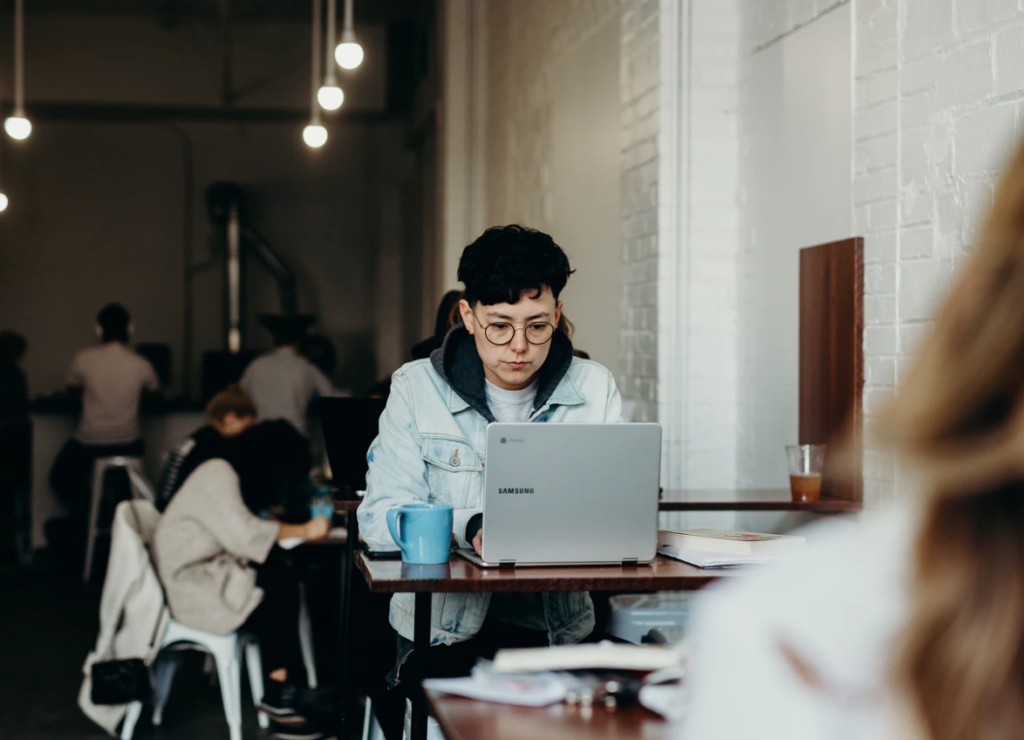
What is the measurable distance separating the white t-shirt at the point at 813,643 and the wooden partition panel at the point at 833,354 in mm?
2523

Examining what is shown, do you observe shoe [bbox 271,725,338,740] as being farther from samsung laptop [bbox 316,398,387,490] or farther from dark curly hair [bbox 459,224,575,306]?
dark curly hair [bbox 459,224,575,306]

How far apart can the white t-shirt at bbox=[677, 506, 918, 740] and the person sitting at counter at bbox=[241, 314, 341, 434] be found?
670cm

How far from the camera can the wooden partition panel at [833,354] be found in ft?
9.96

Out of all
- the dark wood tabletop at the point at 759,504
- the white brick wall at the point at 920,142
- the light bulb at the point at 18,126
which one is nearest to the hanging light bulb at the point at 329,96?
the light bulb at the point at 18,126

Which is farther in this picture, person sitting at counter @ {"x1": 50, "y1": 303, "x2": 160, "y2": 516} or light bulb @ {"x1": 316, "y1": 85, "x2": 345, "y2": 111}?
person sitting at counter @ {"x1": 50, "y1": 303, "x2": 160, "y2": 516}

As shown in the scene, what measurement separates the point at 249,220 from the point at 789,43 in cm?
724

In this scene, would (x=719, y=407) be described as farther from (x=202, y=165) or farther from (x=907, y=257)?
(x=202, y=165)

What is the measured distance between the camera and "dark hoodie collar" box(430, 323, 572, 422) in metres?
2.37

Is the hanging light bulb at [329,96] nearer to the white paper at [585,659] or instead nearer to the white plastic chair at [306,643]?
the white plastic chair at [306,643]

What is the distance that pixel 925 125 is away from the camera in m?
2.73

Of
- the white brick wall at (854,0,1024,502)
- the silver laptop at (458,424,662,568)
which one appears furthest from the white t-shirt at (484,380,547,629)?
the white brick wall at (854,0,1024,502)

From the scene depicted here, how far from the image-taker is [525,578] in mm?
1938

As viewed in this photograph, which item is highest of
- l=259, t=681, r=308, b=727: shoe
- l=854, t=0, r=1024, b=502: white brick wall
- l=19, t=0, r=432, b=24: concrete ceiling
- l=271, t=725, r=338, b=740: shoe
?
l=19, t=0, r=432, b=24: concrete ceiling

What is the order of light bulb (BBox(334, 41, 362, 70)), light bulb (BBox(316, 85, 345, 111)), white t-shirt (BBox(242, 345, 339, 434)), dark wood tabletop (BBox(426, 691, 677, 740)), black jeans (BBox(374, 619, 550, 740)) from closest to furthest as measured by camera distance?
dark wood tabletop (BBox(426, 691, 677, 740))
black jeans (BBox(374, 619, 550, 740))
light bulb (BBox(334, 41, 362, 70))
light bulb (BBox(316, 85, 345, 111))
white t-shirt (BBox(242, 345, 339, 434))
